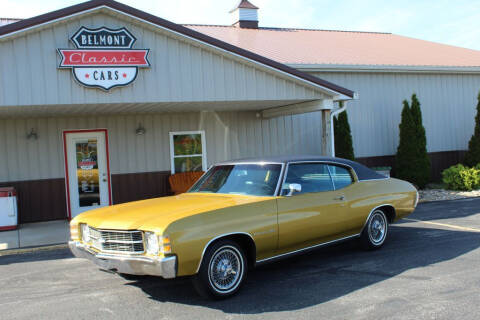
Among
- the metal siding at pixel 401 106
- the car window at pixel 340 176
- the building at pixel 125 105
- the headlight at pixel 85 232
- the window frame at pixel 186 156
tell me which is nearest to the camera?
the headlight at pixel 85 232

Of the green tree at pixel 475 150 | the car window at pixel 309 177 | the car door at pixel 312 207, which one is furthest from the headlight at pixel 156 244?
the green tree at pixel 475 150

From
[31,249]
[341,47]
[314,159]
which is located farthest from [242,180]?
[341,47]

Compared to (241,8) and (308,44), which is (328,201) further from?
(241,8)

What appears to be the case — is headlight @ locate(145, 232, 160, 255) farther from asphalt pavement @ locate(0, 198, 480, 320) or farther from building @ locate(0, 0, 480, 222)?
building @ locate(0, 0, 480, 222)

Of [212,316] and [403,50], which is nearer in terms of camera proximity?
[212,316]

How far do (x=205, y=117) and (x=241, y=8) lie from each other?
26.6 feet

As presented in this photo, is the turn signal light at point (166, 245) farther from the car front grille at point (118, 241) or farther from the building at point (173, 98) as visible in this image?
the building at point (173, 98)

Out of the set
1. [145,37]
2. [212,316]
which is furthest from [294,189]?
[145,37]

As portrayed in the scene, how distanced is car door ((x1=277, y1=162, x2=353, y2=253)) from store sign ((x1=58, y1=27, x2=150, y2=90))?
Answer: 421cm

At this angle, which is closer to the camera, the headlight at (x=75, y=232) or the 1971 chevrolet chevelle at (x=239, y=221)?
the 1971 chevrolet chevelle at (x=239, y=221)

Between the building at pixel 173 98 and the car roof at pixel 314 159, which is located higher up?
the building at pixel 173 98

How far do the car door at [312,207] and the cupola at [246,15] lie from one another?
13728mm

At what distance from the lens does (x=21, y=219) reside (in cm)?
1126

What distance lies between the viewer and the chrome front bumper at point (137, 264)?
470 centimetres
